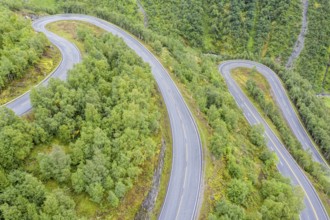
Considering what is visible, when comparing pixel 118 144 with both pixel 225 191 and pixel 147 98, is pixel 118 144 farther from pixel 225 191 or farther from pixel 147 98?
pixel 225 191

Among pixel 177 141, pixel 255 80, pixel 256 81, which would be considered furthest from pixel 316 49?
pixel 177 141

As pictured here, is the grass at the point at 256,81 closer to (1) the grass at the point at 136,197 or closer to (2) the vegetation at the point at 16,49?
(1) the grass at the point at 136,197

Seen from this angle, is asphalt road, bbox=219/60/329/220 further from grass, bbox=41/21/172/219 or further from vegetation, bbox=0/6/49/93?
vegetation, bbox=0/6/49/93

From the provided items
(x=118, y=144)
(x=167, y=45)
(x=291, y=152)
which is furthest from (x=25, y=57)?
(x=291, y=152)

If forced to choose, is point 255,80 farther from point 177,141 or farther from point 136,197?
point 136,197

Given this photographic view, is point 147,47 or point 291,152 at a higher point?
point 147,47

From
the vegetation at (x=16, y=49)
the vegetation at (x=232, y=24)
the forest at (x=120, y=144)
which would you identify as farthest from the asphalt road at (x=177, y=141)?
the vegetation at (x=232, y=24)
